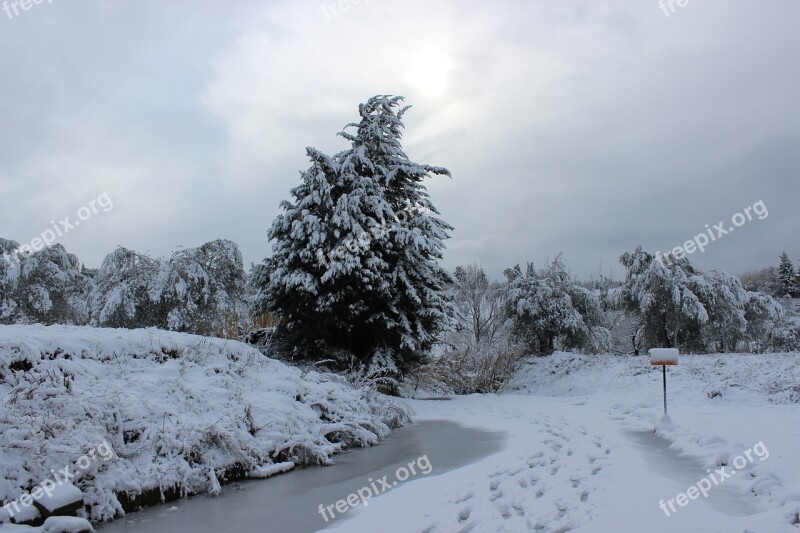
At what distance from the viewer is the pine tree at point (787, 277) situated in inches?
1811

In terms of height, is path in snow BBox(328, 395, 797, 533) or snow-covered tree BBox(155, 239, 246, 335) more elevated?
snow-covered tree BBox(155, 239, 246, 335)

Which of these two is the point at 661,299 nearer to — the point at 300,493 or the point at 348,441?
the point at 348,441

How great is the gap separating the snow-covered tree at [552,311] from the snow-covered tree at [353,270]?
7733mm

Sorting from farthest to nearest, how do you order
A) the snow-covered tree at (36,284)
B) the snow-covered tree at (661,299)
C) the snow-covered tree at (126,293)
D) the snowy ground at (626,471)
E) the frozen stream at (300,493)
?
the snow-covered tree at (661,299)
the snow-covered tree at (36,284)
the snow-covered tree at (126,293)
the frozen stream at (300,493)
the snowy ground at (626,471)

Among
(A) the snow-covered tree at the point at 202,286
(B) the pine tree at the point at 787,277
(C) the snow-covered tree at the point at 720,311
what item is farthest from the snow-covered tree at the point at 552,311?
(B) the pine tree at the point at 787,277

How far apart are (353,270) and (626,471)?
927cm

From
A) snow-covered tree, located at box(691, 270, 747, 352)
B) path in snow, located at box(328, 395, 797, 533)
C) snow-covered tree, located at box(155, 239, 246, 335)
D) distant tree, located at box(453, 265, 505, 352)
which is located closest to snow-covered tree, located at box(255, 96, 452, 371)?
snow-covered tree, located at box(155, 239, 246, 335)

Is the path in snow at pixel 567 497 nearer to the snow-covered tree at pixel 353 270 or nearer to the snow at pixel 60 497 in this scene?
the snow at pixel 60 497

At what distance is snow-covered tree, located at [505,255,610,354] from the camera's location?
22.0m

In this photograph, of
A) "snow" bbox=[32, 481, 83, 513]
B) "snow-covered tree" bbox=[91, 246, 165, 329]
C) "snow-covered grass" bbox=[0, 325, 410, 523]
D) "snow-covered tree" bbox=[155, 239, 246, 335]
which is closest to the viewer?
"snow" bbox=[32, 481, 83, 513]

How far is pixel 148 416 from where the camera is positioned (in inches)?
223

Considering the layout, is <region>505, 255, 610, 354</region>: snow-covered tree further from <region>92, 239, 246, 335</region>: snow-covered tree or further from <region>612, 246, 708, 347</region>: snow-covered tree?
<region>92, 239, 246, 335</region>: snow-covered tree

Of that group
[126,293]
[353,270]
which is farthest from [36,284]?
[353,270]

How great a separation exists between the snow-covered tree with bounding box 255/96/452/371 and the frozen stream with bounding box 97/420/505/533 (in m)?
6.09
